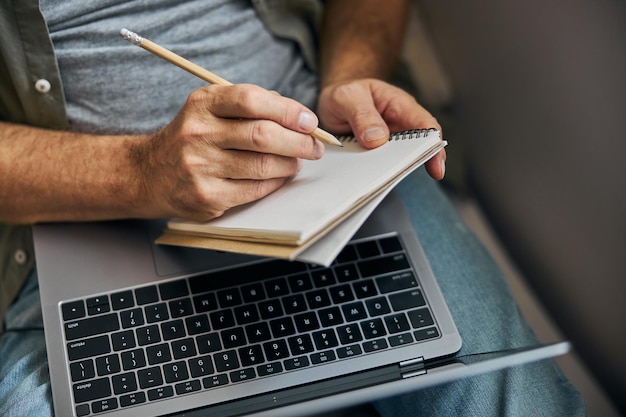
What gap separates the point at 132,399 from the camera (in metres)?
0.64

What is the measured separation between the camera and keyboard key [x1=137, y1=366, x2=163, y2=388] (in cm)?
64

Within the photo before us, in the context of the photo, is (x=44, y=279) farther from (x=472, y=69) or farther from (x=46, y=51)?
(x=472, y=69)

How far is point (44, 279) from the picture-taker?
0.70m

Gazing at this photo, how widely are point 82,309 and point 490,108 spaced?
69 cm

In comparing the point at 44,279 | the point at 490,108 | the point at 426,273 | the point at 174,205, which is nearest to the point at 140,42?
the point at 174,205

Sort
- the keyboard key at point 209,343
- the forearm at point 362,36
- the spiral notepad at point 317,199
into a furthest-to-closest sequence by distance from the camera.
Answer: the forearm at point 362,36 < the keyboard key at point 209,343 < the spiral notepad at point 317,199

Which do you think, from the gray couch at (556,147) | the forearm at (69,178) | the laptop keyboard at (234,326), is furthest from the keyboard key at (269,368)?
the gray couch at (556,147)

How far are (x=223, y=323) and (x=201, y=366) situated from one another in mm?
49

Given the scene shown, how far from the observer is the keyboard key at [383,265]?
728mm

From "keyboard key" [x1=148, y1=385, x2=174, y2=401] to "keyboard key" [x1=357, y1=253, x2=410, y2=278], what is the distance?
231mm

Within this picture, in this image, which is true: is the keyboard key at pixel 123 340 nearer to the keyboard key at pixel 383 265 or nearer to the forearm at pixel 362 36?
the keyboard key at pixel 383 265

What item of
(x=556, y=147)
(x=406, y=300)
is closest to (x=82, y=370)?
(x=406, y=300)

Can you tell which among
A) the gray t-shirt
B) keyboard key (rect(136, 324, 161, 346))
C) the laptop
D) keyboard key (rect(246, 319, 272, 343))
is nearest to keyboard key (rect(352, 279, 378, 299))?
the laptop

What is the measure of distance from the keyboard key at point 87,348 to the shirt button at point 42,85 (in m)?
0.29
